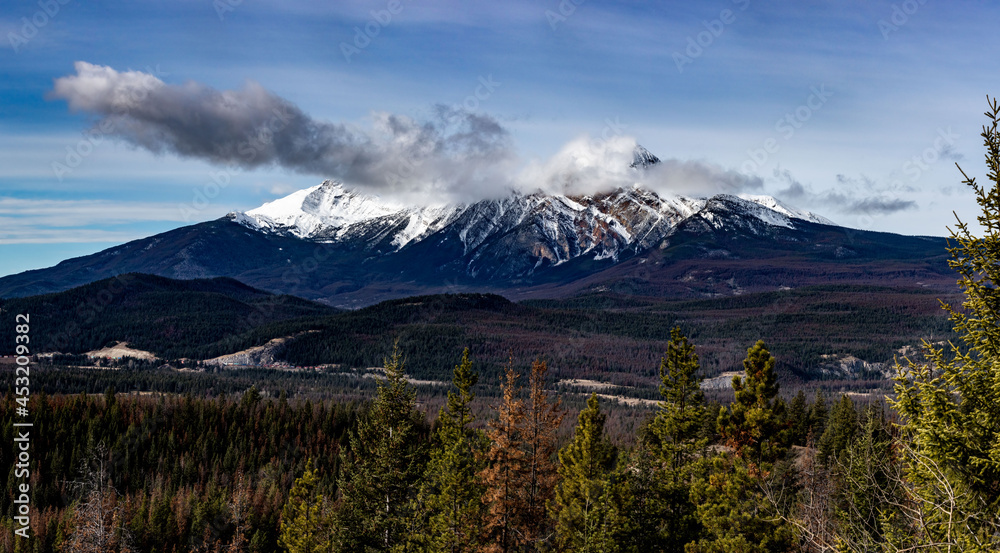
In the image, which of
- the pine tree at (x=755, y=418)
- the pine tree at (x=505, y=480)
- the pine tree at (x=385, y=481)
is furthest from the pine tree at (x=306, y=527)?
the pine tree at (x=755, y=418)

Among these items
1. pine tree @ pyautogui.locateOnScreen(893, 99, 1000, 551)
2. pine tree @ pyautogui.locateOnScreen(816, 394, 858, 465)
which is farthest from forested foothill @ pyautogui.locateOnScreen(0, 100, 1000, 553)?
pine tree @ pyautogui.locateOnScreen(816, 394, 858, 465)

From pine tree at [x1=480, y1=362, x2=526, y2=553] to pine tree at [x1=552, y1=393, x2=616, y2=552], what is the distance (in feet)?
10.2

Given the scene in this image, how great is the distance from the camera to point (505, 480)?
4444 centimetres

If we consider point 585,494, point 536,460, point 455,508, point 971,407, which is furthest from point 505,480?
point 971,407

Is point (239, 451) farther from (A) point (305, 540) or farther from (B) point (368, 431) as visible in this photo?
(B) point (368, 431)

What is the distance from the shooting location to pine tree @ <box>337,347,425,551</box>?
35875 millimetres

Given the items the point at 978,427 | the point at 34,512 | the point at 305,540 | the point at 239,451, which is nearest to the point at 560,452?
the point at 305,540

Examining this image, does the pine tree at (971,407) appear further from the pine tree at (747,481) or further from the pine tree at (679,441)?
the pine tree at (679,441)

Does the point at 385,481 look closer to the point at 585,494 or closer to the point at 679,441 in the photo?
the point at 585,494

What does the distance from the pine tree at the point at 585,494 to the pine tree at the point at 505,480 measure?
3.11 metres

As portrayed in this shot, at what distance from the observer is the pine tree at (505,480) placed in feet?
141

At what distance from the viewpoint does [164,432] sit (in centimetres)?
14312

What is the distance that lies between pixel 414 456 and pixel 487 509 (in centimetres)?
961

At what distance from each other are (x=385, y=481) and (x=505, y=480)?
36.5 feet
